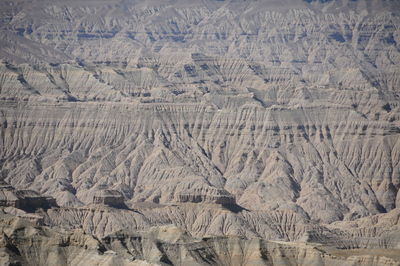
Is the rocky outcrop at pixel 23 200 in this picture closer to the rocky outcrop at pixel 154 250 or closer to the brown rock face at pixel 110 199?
the brown rock face at pixel 110 199

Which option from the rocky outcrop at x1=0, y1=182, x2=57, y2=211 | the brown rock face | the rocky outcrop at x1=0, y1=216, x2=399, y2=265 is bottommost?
the rocky outcrop at x1=0, y1=216, x2=399, y2=265

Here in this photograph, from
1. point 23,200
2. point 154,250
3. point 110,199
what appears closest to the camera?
point 154,250

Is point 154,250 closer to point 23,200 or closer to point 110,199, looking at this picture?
point 23,200

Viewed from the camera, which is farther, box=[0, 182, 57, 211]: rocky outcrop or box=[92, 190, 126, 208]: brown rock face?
box=[92, 190, 126, 208]: brown rock face

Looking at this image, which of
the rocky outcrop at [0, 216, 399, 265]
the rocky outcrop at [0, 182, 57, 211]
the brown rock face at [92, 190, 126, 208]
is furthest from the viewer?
the brown rock face at [92, 190, 126, 208]

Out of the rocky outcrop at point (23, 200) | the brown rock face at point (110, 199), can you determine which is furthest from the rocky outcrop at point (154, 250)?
the brown rock face at point (110, 199)

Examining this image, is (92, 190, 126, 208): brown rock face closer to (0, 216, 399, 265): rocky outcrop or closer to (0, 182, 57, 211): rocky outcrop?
(0, 182, 57, 211): rocky outcrop

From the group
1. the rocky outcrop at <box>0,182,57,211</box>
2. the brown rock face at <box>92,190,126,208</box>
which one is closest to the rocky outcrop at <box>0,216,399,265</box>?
the rocky outcrop at <box>0,182,57,211</box>

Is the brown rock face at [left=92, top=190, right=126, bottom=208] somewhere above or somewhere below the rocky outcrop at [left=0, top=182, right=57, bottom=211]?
above

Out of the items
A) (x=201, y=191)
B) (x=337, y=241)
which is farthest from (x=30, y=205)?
(x=337, y=241)

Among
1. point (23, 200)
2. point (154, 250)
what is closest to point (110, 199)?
point (23, 200)

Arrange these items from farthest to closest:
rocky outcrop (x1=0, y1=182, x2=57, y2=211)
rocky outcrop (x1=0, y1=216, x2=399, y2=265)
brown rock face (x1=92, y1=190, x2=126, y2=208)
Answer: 1. brown rock face (x1=92, y1=190, x2=126, y2=208)
2. rocky outcrop (x1=0, y1=182, x2=57, y2=211)
3. rocky outcrop (x1=0, y1=216, x2=399, y2=265)
